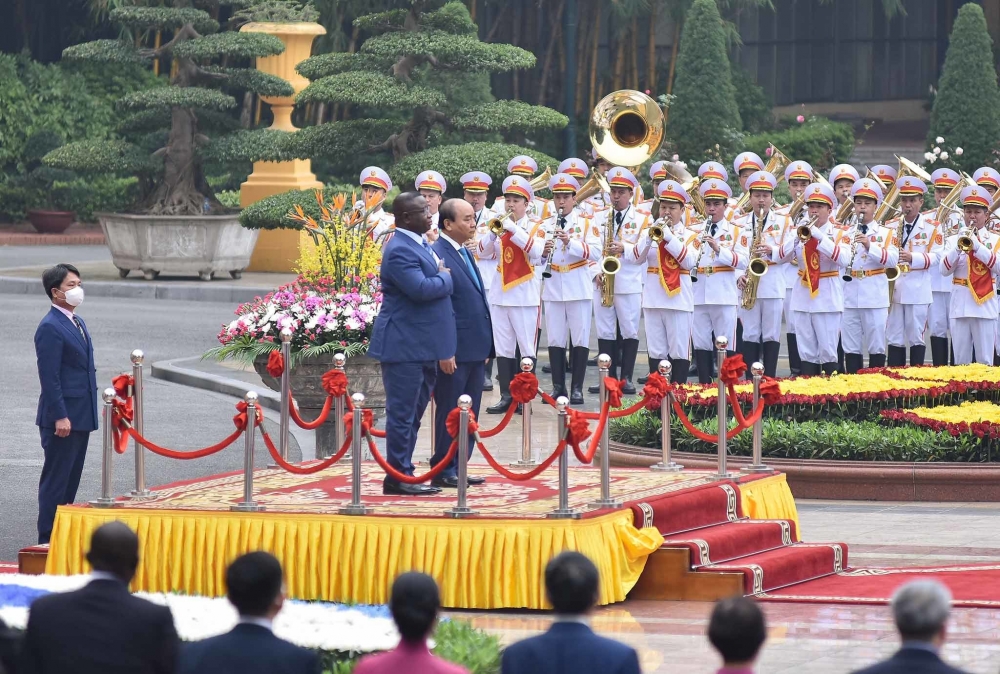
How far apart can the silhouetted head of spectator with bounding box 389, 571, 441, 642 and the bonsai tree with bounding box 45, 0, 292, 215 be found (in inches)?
823

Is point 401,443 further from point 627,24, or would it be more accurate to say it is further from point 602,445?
point 627,24

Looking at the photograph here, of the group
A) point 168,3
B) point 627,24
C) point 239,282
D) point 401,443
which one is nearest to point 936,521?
point 401,443

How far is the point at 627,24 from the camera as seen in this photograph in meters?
35.6

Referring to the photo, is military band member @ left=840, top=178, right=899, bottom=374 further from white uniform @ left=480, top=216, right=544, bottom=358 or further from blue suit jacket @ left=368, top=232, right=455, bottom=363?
blue suit jacket @ left=368, top=232, right=455, bottom=363

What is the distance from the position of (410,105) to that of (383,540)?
1521 centimetres

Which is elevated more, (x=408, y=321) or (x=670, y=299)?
(x=670, y=299)

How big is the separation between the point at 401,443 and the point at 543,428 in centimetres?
545

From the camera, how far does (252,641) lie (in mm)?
5469

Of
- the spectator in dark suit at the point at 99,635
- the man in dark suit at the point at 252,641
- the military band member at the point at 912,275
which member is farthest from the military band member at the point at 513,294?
the man in dark suit at the point at 252,641

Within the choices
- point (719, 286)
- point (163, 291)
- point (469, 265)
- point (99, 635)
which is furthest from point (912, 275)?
point (99, 635)

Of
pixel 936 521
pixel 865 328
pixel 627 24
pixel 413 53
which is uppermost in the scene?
pixel 627 24

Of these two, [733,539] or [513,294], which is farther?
[513,294]

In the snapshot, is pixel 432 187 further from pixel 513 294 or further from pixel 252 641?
pixel 252 641

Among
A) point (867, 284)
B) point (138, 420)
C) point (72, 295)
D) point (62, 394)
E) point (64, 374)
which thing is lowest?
point (138, 420)
